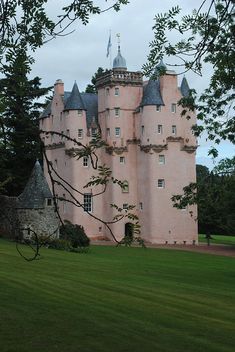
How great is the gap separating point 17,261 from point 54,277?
6.10 metres

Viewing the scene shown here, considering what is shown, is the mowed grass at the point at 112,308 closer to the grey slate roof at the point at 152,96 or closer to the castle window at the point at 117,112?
the grey slate roof at the point at 152,96

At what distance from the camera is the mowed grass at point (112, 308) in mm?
11195

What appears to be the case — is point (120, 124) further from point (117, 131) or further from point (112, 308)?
point (112, 308)

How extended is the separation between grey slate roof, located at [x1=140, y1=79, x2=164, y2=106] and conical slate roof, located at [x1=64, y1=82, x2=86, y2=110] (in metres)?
5.59

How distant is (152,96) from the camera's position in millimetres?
52594

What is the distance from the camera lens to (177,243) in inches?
2047

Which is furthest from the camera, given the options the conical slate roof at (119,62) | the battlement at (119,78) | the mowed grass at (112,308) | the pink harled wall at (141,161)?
the conical slate roof at (119,62)

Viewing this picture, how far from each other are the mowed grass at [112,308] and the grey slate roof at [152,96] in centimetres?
2647

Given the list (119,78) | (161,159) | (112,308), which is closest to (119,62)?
(119,78)

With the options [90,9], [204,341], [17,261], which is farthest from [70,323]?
[17,261]

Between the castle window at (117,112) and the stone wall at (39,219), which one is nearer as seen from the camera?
the stone wall at (39,219)

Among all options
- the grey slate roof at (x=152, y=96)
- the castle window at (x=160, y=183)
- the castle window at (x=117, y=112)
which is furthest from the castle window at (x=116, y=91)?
the castle window at (x=160, y=183)

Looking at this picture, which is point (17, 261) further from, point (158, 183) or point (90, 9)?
point (158, 183)

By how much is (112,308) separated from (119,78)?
3958 cm
